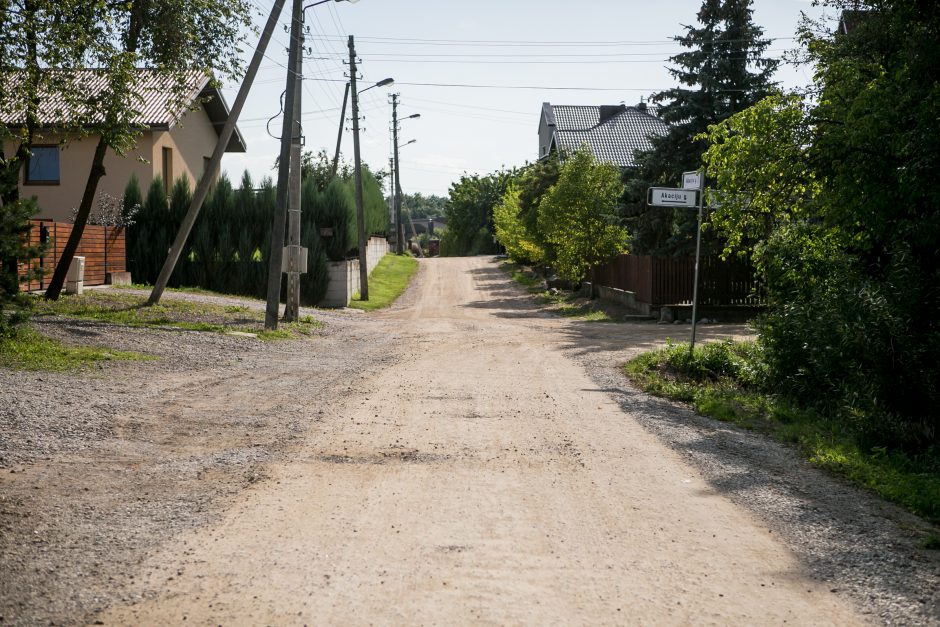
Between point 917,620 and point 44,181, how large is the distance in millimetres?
33557

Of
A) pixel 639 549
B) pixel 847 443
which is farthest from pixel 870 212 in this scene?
pixel 639 549

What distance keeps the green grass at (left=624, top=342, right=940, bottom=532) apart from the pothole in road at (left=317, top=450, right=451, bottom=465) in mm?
3351

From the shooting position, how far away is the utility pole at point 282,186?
19.6 m

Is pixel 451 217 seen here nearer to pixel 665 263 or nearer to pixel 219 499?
pixel 665 263

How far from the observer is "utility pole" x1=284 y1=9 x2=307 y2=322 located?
20842 millimetres

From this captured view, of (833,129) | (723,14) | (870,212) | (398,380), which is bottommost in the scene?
(398,380)

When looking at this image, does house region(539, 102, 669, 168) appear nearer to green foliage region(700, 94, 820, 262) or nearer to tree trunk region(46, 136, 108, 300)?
tree trunk region(46, 136, 108, 300)

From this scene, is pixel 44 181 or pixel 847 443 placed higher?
pixel 44 181

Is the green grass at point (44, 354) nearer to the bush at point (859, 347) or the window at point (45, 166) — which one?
the bush at point (859, 347)

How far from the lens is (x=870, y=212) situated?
10.7m

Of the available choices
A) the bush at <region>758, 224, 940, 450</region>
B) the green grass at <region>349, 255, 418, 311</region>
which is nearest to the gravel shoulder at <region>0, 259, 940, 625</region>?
the bush at <region>758, 224, 940, 450</region>

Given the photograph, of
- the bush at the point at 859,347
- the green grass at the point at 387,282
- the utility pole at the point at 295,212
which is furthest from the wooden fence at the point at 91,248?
the bush at the point at 859,347

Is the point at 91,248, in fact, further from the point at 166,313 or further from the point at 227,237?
the point at 227,237

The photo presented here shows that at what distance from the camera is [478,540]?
17.3ft
